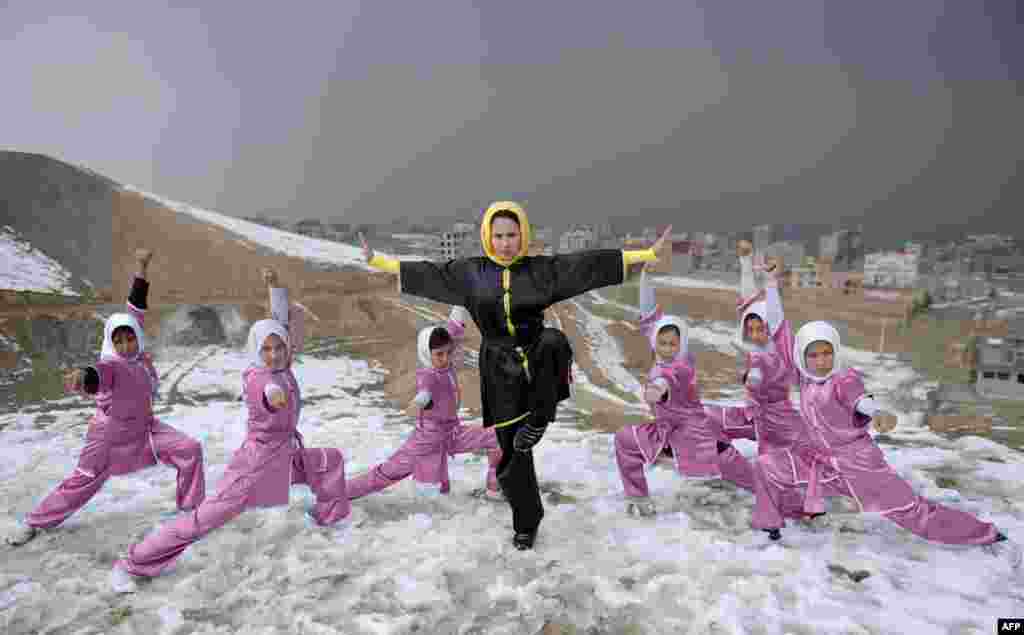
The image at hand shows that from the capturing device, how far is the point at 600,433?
5164 millimetres

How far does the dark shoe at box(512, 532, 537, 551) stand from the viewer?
2842mm

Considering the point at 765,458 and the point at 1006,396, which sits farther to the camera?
the point at 1006,396

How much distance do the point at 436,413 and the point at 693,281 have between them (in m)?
7.68

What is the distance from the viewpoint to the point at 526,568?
2.66 meters

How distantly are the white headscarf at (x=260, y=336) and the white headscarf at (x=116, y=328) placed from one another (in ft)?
3.20

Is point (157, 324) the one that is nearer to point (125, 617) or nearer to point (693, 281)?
point (125, 617)

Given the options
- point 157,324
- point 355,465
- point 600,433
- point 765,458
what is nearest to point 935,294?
point 600,433

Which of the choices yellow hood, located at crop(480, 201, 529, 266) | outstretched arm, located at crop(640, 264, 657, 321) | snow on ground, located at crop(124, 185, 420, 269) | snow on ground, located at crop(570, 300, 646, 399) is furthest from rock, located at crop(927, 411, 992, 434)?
snow on ground, located at crop(124, 185, 420, 269)

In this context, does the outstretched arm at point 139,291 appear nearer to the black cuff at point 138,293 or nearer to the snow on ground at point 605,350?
the black cuff at point 138,293

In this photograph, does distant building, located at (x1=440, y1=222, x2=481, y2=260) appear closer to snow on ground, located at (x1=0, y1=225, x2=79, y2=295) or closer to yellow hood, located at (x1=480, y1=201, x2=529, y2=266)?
yellow hood, located at (x1=480, y1=201, x2=529, y2=266)

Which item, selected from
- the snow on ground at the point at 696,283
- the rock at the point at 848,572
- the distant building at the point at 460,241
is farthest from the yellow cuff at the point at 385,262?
the snow on ground at the point at 696,283

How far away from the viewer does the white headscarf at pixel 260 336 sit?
2926mm

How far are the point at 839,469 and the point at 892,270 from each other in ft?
25.5

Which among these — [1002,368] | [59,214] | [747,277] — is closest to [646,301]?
[747,277]
